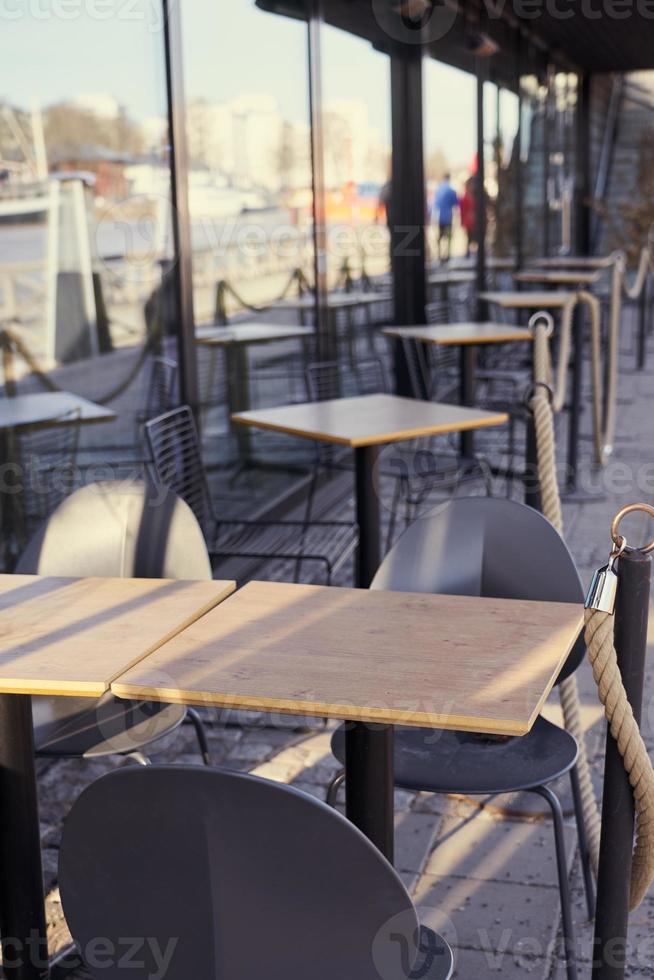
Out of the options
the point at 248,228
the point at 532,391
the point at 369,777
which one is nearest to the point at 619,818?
the point at 369,777

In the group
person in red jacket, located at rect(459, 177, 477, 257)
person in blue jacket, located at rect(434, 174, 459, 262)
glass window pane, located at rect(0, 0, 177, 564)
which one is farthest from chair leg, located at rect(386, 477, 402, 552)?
person in red jacket, located at rect(459, 177, 477, 257)

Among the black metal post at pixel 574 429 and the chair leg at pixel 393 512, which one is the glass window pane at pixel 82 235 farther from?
the black metal post at pixel 574 429

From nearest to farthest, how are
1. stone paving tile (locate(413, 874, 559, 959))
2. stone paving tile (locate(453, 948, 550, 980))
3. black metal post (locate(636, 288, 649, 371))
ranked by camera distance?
stone paving tile (locate(453, 948, 550, 980)) → stone paving tile (locate(413, 874, 559, 959)) → black metal post (locate(636, 288, 649, 371))

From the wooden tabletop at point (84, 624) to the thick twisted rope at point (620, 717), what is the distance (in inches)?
27.0

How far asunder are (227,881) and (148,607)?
0.86 metres

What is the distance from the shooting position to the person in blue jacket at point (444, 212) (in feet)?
26.9

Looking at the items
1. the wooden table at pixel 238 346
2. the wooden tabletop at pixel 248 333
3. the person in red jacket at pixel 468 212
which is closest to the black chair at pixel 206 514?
the wooden table at pixel 238 346

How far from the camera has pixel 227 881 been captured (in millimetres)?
1317

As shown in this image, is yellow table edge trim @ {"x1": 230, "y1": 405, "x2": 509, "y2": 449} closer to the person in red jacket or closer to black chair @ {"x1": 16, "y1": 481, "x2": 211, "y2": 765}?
black chair @ {"x1": 16, "y1": 481, "x2": 211, "y2": 765}

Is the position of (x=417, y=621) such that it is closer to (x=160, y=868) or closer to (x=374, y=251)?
(x=160, y=868)

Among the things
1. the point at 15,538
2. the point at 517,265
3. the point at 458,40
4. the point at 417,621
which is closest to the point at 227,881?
the point at 417,621

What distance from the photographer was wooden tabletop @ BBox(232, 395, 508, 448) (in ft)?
12.2

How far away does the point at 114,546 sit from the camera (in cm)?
263

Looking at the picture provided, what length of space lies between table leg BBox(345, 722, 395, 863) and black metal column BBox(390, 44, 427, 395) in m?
6.06
